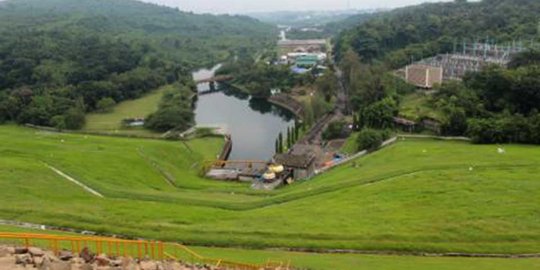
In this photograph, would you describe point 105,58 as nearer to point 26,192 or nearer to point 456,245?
point 26,192

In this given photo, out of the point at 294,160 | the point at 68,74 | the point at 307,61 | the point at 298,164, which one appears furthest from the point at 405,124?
the point at 307,61

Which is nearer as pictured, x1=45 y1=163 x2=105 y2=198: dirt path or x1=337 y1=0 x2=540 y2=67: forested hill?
x1=45 y1=163 x2=105 y2=198: dirt path

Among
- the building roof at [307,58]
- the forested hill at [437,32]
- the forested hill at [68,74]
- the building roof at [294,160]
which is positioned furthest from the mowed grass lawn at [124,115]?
the building roof at [307,58]

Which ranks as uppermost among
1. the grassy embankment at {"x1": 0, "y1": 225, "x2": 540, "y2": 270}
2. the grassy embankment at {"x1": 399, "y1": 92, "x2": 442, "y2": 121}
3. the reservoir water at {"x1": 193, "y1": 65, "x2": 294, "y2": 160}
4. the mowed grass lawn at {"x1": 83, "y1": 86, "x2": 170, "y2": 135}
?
the grassy embankment at {"x1": 0, "y1": 225, "x2": 540, "y2": 270}

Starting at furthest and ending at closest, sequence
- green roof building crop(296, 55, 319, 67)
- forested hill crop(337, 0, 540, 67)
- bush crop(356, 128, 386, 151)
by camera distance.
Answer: green roof building crop(296, 55, 319, 67)
forested hill crop(337, 0, 540, 67)
bush crop(356, 128, 386, 151)

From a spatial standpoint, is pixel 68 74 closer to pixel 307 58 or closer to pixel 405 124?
pixel 405 124

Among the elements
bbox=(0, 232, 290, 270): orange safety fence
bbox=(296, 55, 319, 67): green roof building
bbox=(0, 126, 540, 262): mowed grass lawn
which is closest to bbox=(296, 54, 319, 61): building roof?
bbox=(296, 55, 319, 67): green roof building

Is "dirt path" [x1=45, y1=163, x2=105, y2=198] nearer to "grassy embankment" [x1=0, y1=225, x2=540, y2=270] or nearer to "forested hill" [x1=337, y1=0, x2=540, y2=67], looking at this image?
"grassy embankment" [x1=0, y1=225, x2=540, y2=270]
